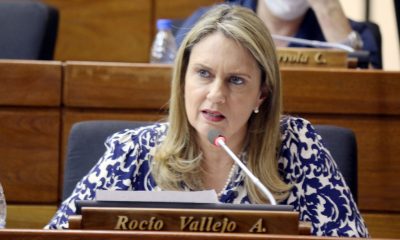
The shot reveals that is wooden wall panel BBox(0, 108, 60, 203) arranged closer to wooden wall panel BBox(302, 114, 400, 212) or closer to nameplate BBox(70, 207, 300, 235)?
wooden wall panel BBox(302, 114, 400, 212)

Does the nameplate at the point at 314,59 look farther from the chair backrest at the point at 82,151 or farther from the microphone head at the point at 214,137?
the microphone head at the point at 214,137

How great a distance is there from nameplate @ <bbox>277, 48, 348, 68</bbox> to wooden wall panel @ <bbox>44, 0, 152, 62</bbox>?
2069mm

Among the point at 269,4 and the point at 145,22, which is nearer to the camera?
the point at 269,4

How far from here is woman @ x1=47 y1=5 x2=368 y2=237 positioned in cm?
229

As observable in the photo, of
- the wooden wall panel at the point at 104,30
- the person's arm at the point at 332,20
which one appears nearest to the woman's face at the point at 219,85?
the person's arm at the point at 332,20

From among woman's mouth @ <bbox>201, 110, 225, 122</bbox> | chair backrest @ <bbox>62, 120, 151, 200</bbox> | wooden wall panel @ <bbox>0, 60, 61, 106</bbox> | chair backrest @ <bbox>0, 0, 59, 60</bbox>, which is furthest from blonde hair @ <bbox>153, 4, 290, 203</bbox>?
chair backrest @ <bbox>0, 0, 59, 60</bbox>

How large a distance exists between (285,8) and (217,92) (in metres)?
1.65

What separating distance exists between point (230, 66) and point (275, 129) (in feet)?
0.71

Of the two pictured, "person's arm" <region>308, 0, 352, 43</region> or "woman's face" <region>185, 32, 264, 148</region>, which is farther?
"person's arm" <region>308, 0, 352, 43</region>

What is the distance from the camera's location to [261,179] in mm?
2326

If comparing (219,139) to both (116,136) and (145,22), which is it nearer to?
(116,136)

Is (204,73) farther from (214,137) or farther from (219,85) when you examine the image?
(214,137)

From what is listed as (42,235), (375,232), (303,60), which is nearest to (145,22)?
(303,60)

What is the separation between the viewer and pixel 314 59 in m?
3.17
